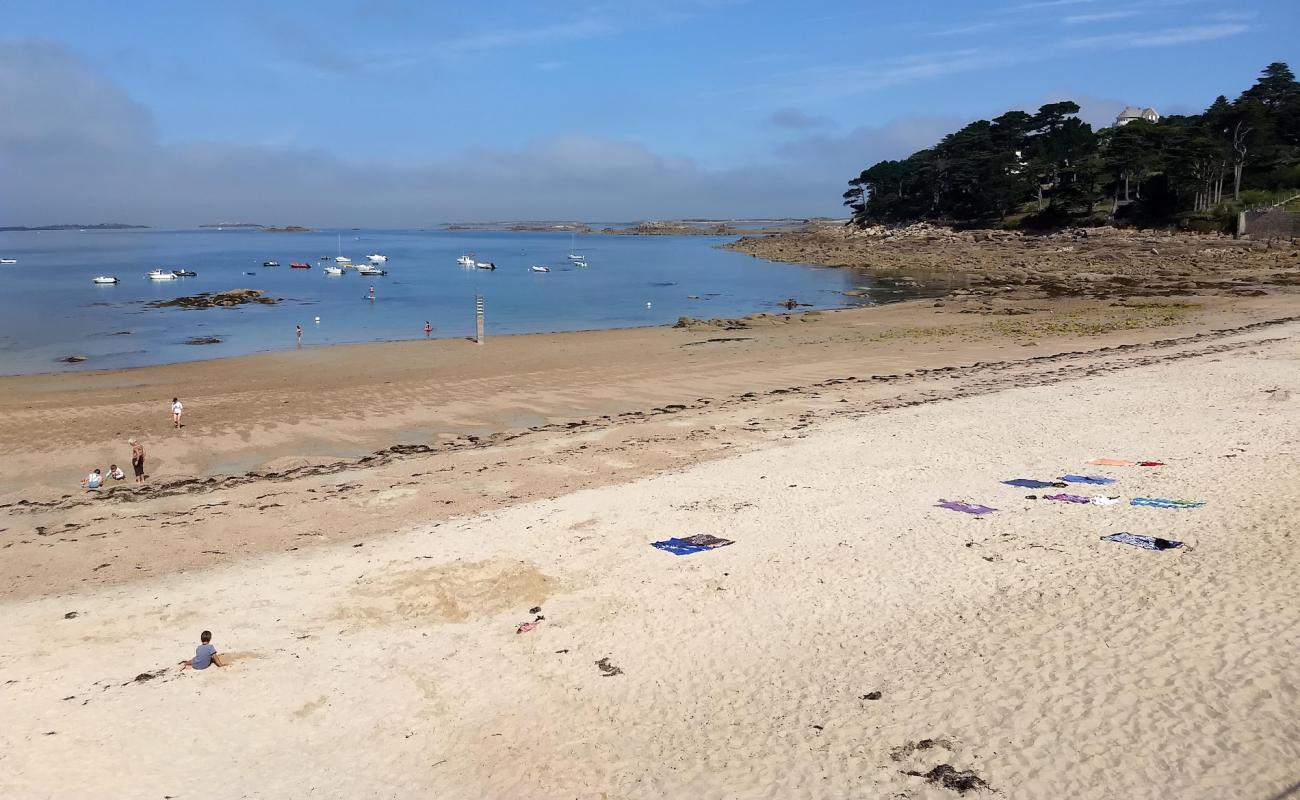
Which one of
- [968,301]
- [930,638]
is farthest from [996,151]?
[930,638]

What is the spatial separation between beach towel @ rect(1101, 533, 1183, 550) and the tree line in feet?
212

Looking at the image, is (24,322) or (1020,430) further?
(24,322)

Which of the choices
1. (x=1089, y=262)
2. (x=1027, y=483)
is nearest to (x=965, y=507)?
(x=1027, y=483)

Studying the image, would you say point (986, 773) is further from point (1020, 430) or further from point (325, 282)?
point (325, 282)

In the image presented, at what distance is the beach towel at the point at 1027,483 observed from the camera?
14.4m

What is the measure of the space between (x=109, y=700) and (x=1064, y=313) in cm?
4084

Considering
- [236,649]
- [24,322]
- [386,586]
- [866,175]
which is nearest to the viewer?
[236,649]

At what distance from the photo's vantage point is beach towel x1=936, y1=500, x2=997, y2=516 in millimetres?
13281

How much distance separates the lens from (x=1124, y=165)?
241ft

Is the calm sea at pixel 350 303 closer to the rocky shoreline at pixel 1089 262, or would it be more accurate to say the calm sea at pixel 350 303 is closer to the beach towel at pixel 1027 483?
the rocky shoreline at pixel 1089 262

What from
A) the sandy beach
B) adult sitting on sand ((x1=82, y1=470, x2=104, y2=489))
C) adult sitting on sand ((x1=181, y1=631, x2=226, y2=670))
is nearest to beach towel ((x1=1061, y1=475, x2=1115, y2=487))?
the sandy beach

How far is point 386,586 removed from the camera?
1173 centimetres

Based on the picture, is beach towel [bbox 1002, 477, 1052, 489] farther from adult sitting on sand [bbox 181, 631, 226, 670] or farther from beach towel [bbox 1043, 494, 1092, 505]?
adult sitting on sand [bbox 181, 631, 226, 670]

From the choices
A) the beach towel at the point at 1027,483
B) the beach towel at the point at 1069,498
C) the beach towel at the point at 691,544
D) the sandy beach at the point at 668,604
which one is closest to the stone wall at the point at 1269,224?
the sandy beach at the point at 668,604
